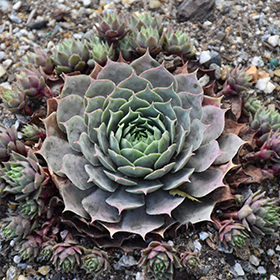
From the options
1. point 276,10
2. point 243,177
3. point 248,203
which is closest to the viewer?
point 248,203

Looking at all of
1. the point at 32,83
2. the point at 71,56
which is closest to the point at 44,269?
the point at 32,83

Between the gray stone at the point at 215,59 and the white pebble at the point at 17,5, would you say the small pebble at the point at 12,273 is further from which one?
the white pebble at the point at 17,5

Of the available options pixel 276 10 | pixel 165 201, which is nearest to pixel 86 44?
pixel 165 201

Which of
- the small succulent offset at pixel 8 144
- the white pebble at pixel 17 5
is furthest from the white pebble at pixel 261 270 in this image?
the white pebble at pixel 17 5

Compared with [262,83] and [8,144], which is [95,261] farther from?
[262,83]

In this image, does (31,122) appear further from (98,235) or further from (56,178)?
(98,235)
